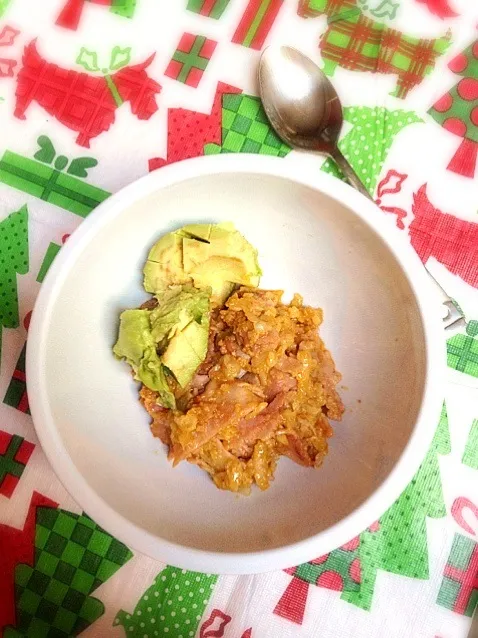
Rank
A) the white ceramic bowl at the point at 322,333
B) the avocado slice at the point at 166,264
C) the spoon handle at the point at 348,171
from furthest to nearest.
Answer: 1. the spoon handle at the point at 348,171
2. the avocado slice at the point at 166,264
3. the white ceramic bowl at the point at 322,333

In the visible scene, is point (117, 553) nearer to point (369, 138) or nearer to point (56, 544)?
point (56, 544)

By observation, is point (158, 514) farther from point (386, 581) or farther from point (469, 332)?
point (469, 332)

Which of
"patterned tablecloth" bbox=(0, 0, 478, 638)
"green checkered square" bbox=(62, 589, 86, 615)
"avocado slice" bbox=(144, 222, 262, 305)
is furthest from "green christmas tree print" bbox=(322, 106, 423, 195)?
"green checkered square" bbox=(62, 589, 86, 615)

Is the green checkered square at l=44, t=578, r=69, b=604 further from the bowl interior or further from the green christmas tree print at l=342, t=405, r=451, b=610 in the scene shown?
the green christmas tree print at l=342, t=405, r=451, b=610

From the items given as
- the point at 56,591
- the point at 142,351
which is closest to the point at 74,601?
the point at 56,591

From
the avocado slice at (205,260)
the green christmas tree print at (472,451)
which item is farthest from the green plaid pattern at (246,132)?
the green christmas tree print at (472,451)

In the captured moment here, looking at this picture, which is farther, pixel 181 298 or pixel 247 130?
pixel 247 130

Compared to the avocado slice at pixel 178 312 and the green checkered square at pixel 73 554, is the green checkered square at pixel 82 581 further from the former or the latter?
the avocado slice at pixel 178 312
